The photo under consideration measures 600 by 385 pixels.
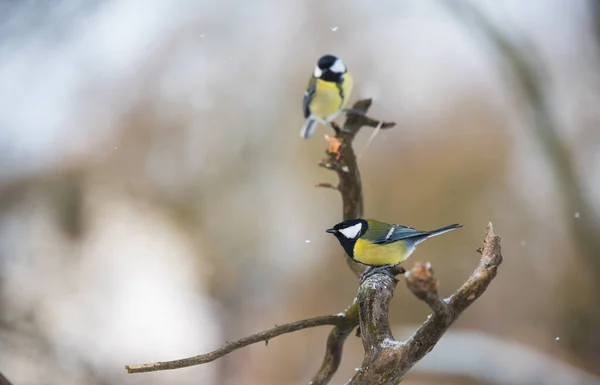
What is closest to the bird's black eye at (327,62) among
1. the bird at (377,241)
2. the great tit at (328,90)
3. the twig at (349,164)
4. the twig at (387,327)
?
the great tit at (328,90)

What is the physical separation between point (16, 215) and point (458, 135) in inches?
65.7

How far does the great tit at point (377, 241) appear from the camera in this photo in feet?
2.69

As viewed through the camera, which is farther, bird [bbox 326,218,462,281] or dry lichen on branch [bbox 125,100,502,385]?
bird [bbox 326,218,462,281]

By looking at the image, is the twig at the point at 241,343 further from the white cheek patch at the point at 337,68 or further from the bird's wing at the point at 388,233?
the white cheek patch at the point at 337,68

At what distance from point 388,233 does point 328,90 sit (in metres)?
0.54

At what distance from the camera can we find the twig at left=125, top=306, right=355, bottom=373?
0.73 meters

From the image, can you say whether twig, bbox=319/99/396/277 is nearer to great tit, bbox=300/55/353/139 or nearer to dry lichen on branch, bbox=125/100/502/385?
great tit, bbox=300/55/353/139

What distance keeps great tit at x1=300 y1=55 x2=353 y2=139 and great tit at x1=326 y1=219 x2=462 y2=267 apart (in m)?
0.47

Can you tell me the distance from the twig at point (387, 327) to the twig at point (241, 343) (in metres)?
0.14

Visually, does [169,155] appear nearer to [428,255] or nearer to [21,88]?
[21,88]

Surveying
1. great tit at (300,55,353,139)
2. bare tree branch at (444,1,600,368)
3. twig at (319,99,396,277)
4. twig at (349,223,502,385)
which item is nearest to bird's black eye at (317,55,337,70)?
great tit at (300,55,353,139)

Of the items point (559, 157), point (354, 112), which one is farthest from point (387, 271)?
point (559, 157)

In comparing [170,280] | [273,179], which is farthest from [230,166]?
[170,280]

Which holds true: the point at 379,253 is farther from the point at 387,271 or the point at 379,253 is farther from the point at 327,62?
the point at 327,62
